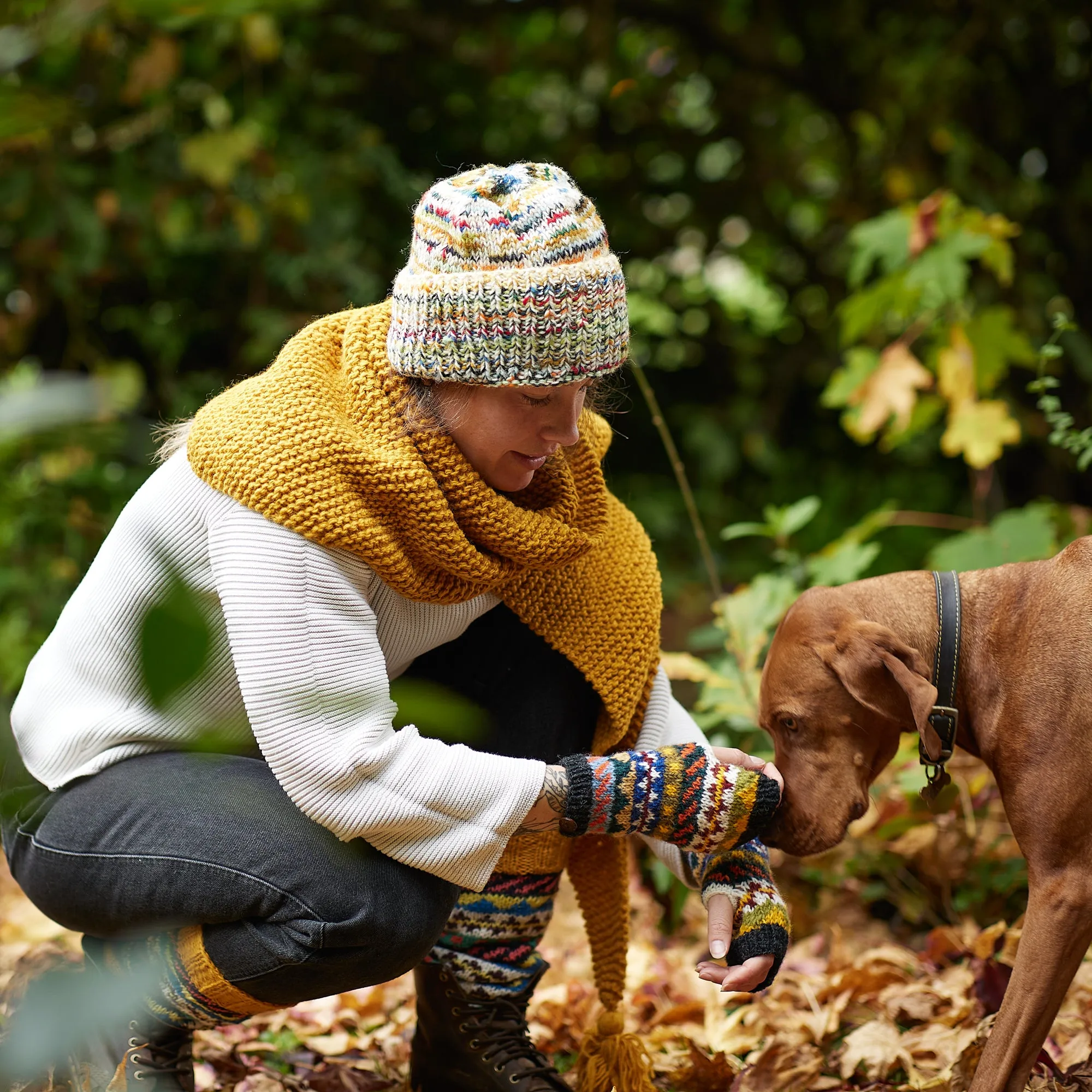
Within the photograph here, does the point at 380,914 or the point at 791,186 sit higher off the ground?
the point at 791,186

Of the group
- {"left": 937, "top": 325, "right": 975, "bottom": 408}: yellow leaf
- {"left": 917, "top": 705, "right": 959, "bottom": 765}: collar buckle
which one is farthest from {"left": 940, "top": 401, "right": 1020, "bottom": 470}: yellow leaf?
{"left": 917, "top": 705, "right": 959, "bottom": 765}: collar buckle

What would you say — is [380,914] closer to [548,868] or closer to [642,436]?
[548,868]

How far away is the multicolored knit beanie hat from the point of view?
173 cm

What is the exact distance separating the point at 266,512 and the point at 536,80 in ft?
14.3

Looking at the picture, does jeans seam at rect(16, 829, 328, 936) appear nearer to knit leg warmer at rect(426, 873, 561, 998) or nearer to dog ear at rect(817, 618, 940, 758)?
knit leg warmer at rect(426, 873, 561, 998)

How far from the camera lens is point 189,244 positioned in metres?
4.82

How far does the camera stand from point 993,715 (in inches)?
83.3

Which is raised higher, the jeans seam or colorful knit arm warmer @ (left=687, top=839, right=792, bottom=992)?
the jeans seam

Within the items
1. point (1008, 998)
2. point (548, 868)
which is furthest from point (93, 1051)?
point (1008, 998)

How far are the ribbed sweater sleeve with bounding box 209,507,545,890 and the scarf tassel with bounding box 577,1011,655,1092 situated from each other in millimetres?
497

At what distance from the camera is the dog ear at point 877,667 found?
2131mm

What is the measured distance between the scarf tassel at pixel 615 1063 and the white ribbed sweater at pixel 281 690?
47 cm

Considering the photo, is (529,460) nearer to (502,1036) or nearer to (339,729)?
(339,729)

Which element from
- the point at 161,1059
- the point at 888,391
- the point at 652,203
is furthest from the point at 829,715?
the point at 652,203
